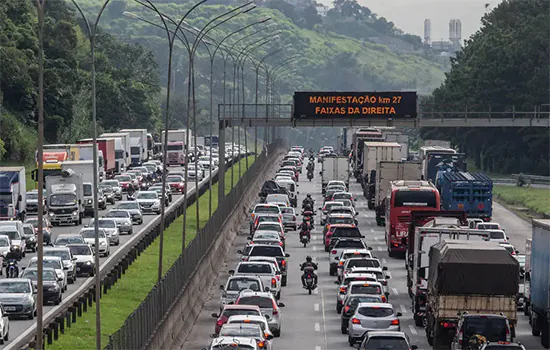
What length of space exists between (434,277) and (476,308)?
2.15 m

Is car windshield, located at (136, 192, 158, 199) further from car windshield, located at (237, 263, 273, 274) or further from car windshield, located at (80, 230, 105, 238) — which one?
car windshield, located at (237, 263, 273, 274)

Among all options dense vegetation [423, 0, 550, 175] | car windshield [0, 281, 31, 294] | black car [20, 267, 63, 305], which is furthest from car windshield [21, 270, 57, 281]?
dense vegetation [423, 0, 550, 175]

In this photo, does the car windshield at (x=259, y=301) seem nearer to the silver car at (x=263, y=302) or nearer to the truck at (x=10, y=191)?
the silver car at (x=263, y=302)

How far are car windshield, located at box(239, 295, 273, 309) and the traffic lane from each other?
32.9m

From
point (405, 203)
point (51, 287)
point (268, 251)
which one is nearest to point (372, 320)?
point (51, 287)

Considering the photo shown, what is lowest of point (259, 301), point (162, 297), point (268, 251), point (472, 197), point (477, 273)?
point (268, 251)

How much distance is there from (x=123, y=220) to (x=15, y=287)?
30.3 m

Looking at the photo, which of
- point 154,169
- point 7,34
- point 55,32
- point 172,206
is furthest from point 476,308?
point 55,32

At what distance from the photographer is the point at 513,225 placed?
9169 cm

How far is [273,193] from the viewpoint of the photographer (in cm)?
9575

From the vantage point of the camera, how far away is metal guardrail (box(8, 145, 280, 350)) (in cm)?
3850

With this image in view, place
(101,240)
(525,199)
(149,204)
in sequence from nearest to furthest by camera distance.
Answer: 1. (101,240)
2. (149,204)
3. (525,199)

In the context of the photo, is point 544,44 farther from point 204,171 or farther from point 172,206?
point 172,206

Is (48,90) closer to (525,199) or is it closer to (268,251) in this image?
(525,199)
